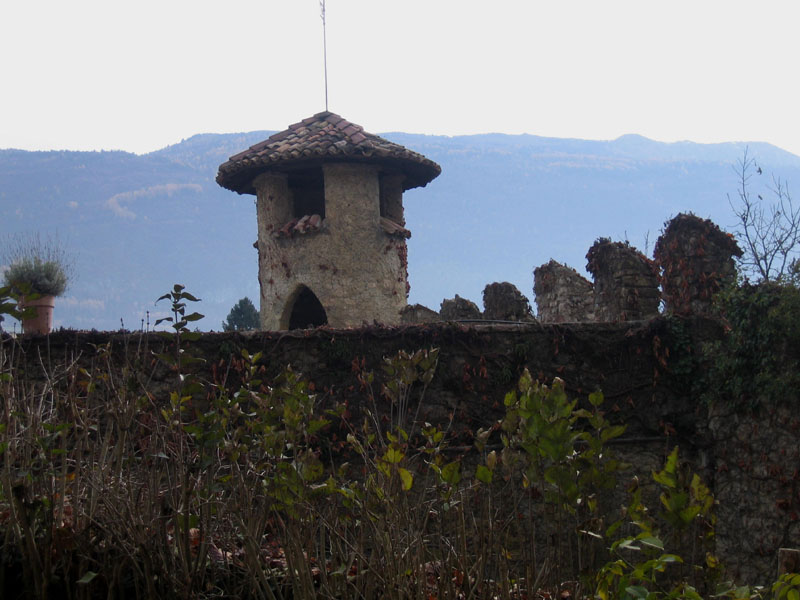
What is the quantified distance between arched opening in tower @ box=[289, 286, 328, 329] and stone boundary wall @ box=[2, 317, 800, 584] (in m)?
5.00

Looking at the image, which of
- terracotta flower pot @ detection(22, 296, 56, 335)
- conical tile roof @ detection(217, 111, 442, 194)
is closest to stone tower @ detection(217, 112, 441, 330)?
conical tile roof @ detection(217, 111, 442, 194)

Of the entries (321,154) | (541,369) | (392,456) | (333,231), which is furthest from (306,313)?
(392,456)

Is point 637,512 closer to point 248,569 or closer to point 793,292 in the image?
point 248,569

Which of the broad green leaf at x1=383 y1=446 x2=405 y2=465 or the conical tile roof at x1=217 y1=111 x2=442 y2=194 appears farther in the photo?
the conical tile roof at x1=217 y1=111 x2=442 y2=194

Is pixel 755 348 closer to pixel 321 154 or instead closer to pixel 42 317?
pixel 321 154

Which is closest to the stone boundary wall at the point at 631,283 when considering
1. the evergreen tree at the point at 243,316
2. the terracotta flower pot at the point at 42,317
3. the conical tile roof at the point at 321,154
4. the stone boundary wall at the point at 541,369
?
the stone boundary wall at the point at 541,369

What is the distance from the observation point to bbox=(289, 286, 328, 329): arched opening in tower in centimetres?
1417

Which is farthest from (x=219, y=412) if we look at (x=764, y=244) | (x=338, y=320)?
(x=764, y=244)

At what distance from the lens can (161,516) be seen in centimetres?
396

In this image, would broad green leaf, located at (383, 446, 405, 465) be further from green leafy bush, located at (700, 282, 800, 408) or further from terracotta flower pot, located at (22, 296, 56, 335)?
terracotta flower pot, located at (22, 296, 56, 335)

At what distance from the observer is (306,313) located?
47.9 ft

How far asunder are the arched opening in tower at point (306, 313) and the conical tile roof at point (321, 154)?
2104 mm

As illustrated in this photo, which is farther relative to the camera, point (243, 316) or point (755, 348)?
point (243, 316)

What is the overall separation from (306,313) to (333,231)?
237 cm
